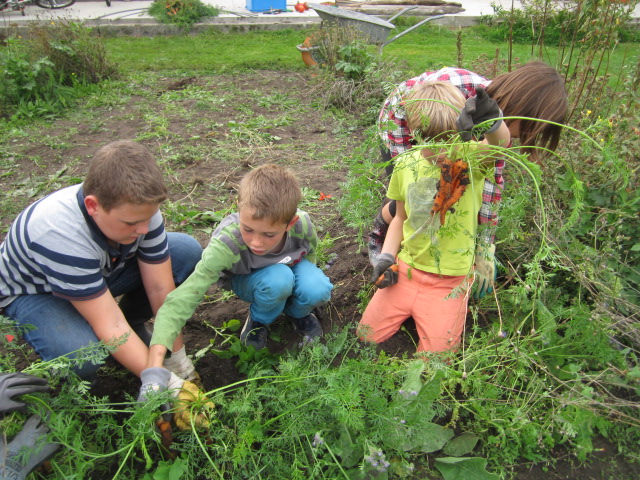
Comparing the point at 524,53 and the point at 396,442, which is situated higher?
the point at 524,53

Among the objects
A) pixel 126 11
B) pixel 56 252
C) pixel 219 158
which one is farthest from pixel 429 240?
pixel 126 11

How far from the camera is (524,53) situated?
7746mm

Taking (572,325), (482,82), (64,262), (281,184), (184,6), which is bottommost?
(572,325)

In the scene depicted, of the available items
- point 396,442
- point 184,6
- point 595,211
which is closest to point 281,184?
point 396,442

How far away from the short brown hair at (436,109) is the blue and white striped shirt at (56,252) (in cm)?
147

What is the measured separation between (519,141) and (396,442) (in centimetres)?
174

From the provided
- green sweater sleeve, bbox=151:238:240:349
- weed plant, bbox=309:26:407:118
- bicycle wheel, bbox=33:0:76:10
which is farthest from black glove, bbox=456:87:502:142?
bicycle wheel, bbox=33:0:76:10

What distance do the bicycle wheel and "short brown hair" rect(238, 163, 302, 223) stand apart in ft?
35.0

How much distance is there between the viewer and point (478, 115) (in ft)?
6.12

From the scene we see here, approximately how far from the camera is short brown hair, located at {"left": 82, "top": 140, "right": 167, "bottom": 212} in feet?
5.99

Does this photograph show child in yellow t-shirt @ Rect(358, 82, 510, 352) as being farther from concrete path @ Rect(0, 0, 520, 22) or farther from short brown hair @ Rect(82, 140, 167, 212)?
concrete path @ Rect(0, 0, 520, 22)

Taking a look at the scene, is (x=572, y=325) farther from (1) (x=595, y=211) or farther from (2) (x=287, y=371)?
(2) (x=287, y=371)

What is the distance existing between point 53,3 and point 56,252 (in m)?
10.9

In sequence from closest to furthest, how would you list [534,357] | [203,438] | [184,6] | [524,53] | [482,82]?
[203,438]
[534,357]
[482,82]
[524,53]
[184,6]
